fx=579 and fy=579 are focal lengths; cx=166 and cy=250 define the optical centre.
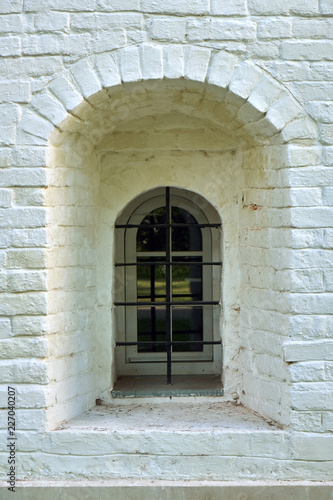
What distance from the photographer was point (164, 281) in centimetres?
458

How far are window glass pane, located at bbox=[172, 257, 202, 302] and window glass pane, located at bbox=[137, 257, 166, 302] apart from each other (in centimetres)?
10

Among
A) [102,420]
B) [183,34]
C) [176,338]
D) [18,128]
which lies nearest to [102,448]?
[102,420]

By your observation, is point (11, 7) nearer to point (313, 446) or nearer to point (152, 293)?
point (152, 293)

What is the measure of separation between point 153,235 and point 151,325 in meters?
0.72

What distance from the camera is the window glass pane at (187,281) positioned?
182 inches

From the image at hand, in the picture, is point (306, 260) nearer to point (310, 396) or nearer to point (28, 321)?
point (310, 396)

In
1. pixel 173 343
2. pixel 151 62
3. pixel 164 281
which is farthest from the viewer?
pixel 164 281

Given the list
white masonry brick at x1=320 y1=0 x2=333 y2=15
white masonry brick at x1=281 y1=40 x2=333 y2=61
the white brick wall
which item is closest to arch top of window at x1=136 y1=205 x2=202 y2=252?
the white brick wall

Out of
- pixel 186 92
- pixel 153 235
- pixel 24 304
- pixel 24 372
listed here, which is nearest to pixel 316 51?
pixel 186 92

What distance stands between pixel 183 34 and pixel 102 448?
8.83ft

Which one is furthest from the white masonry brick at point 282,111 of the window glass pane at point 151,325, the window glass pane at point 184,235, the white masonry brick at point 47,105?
the window glass pane at point 151,325

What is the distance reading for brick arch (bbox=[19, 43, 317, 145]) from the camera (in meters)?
3.61

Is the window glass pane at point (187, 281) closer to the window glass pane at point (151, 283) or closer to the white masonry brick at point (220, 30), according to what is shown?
the window glass pane at point (151, 283)

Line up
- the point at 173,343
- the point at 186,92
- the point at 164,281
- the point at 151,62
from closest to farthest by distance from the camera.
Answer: the point at 151,62 < the point at 186,92 < the point at 173,343 < the point at 164,281
